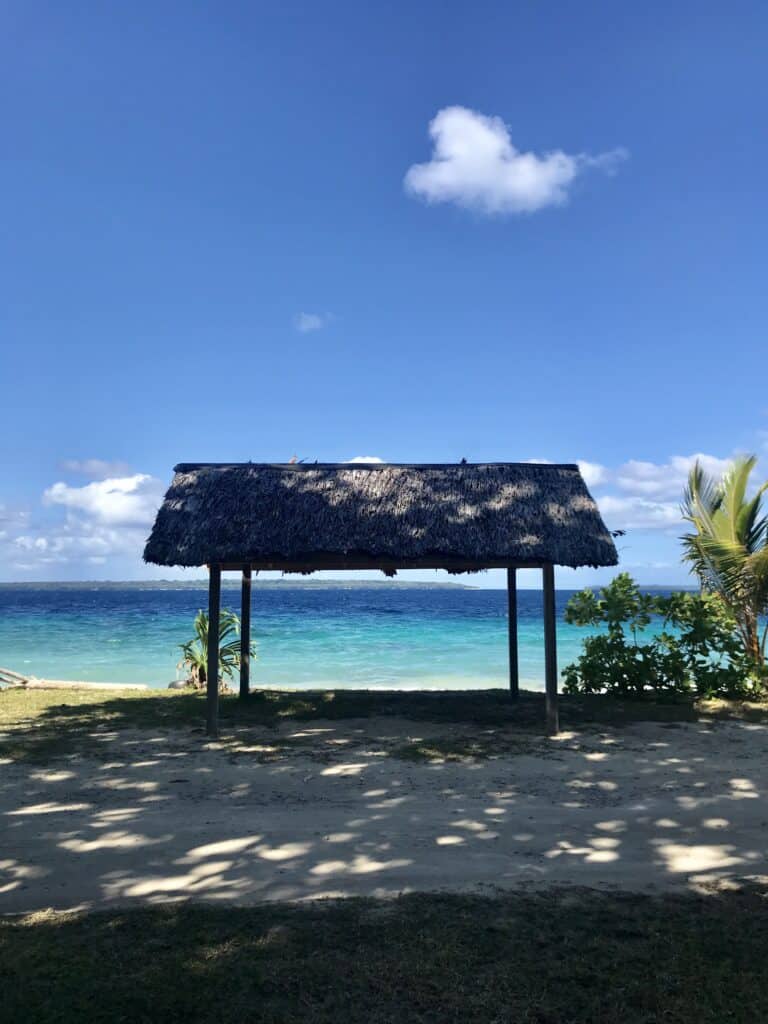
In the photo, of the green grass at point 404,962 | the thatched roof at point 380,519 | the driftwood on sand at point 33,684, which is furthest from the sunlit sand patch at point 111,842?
the driftwood on sand at point 33,684

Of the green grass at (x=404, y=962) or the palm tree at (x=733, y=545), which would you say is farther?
the palm tree at (x=733, y=545)

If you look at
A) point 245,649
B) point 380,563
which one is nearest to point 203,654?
point 245,649

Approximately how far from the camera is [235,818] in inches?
229

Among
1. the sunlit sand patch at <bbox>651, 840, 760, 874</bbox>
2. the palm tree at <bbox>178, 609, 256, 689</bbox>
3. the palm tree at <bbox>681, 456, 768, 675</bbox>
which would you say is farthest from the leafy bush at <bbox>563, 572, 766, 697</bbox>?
the sunlit sand patch at <bbox>651, 840, 760, 874</bbox>

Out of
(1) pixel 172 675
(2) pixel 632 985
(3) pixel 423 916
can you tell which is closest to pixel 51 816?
(3) pixel 423 916

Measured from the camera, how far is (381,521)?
9.88m

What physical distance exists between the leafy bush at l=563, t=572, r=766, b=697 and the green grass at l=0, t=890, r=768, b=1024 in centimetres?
839

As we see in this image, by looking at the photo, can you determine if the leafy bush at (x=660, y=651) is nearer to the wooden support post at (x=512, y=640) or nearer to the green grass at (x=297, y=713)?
the green grass at (x=297, y=713)

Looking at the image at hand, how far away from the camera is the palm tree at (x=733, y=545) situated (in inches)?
482

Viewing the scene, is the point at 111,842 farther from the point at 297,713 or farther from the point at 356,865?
the point at 297,713

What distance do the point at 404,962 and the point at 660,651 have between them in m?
10.1

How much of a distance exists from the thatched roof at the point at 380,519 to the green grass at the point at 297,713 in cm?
218

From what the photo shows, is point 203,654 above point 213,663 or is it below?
below

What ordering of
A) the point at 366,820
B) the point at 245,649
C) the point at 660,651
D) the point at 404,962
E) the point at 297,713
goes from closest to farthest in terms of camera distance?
the point at 404,962 → the point at 366,820 → the point at 297,713 → the point at 245,649 → the point at 660,651
